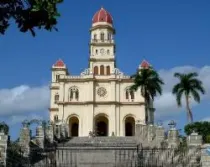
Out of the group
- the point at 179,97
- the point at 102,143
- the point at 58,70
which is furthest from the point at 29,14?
the point at 58,70

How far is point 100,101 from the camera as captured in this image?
63.6 metres

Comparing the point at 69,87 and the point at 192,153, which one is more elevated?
the point at 69,87

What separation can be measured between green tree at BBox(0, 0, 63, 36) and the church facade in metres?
51.5

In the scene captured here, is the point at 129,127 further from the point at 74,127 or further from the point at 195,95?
the point at 195,95

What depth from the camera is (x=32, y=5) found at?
970 centimetres

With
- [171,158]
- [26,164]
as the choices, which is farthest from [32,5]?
[171,158]

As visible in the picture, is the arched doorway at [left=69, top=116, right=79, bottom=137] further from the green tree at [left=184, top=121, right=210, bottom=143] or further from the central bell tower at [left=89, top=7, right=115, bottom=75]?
the green tree at [left=184, top=121, right=210, bottom=143]

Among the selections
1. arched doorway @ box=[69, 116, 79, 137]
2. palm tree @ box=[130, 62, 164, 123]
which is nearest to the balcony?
arched doorway @ box=[69, 116, 79, 137]

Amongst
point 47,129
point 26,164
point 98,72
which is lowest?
point 26,164

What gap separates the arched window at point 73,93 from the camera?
64.2 m

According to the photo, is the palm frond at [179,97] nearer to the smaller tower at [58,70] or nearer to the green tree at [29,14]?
the smaller tower at [58,70]

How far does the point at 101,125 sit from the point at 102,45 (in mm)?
13041

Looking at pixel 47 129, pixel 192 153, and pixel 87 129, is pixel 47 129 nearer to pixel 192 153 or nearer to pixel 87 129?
pixel 192 153

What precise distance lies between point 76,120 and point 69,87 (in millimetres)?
5279
